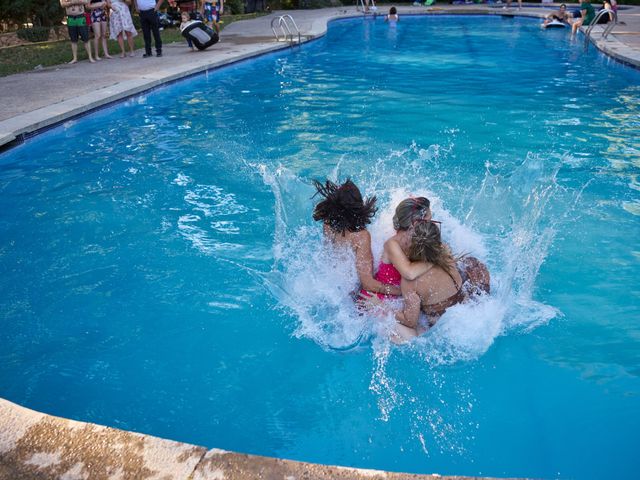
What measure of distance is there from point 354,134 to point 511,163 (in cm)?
247

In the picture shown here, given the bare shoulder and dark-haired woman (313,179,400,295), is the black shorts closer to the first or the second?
dark-haired woman (313,179,400,295)

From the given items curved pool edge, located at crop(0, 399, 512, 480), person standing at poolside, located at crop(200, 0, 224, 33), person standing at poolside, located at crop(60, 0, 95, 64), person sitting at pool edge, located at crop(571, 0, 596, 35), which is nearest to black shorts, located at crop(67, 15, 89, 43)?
person standing at poolside, located at crop(60, 0, 95, 64)

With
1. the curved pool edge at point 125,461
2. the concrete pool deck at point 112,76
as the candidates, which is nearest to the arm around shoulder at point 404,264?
the curved pool edge at point 125,461

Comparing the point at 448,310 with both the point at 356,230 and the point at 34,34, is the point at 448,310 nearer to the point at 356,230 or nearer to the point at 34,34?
the point at 356,230

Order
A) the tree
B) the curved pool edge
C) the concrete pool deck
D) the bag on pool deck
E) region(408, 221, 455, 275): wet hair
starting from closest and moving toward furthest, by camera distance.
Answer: the curved pool edge, region(408, 221, 455, 275): wet hair, the concrete pool deck, the bag on pool deck, the tree

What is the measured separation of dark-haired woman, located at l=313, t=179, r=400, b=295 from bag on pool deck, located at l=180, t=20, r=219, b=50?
41.5 feet

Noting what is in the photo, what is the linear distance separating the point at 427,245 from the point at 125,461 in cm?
210

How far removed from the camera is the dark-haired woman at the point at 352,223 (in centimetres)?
400

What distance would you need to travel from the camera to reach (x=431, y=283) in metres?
3.83

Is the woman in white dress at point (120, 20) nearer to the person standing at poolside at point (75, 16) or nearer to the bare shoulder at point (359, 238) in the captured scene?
the person standing at poolside at point (75, 16)

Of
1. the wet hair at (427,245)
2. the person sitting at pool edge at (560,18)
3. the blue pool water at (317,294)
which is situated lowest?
the blue pool water at (317,294)

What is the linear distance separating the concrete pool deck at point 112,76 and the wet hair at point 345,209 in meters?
5.92

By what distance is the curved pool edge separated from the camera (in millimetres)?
2352

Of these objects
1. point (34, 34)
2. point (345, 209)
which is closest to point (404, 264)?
point (345, 209)
